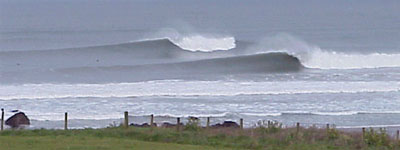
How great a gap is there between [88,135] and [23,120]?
554 cm

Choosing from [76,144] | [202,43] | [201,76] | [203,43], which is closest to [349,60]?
[201,76]

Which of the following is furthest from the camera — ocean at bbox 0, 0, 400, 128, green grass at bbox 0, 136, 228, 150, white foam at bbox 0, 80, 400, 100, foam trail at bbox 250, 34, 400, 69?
foam trail at bbox 250, 34, 400, 69

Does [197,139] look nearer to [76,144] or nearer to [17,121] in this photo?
[76,144]

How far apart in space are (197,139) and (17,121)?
6941 millimetres

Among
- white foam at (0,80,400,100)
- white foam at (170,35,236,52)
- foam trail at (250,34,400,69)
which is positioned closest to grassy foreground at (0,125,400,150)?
white foam at (0,80,400,100)

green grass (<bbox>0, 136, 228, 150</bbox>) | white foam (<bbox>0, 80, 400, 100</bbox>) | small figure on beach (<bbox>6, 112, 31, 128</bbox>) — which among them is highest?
white foam (<bbox>0, 80, 400, 100</bbox>)

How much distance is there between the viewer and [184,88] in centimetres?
3409

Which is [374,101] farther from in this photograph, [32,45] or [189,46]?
[32,45]

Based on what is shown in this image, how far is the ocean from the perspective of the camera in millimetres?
27531

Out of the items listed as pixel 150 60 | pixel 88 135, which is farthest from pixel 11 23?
pixel 88 135

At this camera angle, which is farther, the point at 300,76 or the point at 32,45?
the point at 32,45

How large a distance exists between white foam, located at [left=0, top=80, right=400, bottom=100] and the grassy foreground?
11.5m

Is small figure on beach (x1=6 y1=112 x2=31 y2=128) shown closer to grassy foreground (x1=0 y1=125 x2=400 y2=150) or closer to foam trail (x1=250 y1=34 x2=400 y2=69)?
grassy foreground (x1=0 y1=125 x2=400 y2=150)

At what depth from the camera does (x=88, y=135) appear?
755 inches
